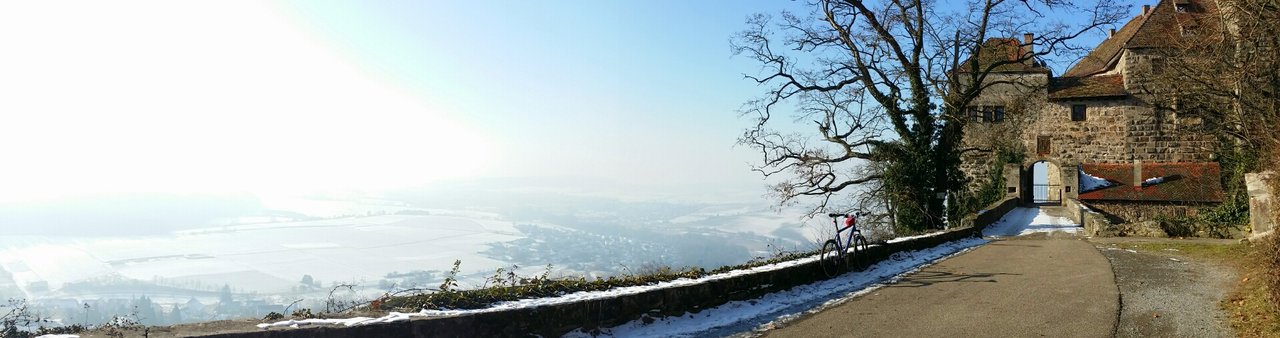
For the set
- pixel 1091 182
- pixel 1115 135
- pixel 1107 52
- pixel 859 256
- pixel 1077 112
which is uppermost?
pixel 1107 52

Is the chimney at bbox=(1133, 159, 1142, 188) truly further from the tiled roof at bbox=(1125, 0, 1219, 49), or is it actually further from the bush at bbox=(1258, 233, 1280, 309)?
the bush at bbox=(1258, 233, 1280, 309)

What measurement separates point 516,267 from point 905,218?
745 inches

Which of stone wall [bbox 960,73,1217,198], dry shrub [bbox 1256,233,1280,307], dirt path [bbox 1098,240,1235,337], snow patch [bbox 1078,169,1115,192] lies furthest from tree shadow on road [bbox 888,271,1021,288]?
stone wall [bbox 960,73,1217,198]

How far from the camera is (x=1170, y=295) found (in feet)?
30.9

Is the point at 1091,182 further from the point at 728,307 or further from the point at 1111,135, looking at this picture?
the point at 728,307

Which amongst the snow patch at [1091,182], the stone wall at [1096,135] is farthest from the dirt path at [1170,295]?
the stone wall at [1096,135]

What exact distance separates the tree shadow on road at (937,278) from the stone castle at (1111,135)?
2244 cm

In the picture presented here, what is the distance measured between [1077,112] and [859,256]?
3318 centimetres

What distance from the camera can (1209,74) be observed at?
18688mm

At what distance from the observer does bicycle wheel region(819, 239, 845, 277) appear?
11125mm

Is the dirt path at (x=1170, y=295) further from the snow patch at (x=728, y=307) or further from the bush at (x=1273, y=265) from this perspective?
the snow patch at (x=728, y=307)

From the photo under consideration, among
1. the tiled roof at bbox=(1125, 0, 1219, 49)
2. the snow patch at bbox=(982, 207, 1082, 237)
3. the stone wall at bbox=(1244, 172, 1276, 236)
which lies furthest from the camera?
the tiled roof at bbox=(1125, 0, 1219, 49)

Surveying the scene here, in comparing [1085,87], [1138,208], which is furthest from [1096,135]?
[1138,208]

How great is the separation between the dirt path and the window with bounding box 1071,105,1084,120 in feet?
93.4
